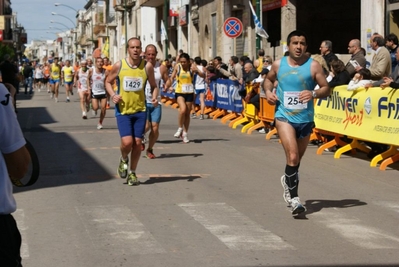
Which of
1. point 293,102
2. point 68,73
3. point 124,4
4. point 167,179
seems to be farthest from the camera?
point 124,4

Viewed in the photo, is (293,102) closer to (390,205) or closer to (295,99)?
(295,99)

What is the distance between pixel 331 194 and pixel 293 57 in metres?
2.19

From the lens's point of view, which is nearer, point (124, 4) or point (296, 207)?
point (296, 207)

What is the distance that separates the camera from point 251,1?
3438cm

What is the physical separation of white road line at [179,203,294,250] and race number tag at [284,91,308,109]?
49.1 inches

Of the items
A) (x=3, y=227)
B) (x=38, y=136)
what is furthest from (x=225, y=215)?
(x=38, y=136)

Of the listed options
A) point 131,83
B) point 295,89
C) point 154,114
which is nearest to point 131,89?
point 131,83

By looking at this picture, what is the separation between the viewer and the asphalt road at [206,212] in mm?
7086

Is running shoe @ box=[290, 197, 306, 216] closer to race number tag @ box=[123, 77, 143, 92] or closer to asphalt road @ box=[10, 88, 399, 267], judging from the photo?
asphalt road @ box=[10, 88, 399, 267]

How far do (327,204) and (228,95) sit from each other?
14.3m

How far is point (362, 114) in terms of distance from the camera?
14.1m

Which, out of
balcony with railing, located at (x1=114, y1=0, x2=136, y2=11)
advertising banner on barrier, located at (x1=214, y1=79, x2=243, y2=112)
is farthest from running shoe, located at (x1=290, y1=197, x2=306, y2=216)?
balcony with railing, located at (x1=114, y1=0, x2=136, y2=11)

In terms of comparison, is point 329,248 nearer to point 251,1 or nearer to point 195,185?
point 195,185

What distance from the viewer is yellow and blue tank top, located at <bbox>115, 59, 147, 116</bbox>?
1130cm
